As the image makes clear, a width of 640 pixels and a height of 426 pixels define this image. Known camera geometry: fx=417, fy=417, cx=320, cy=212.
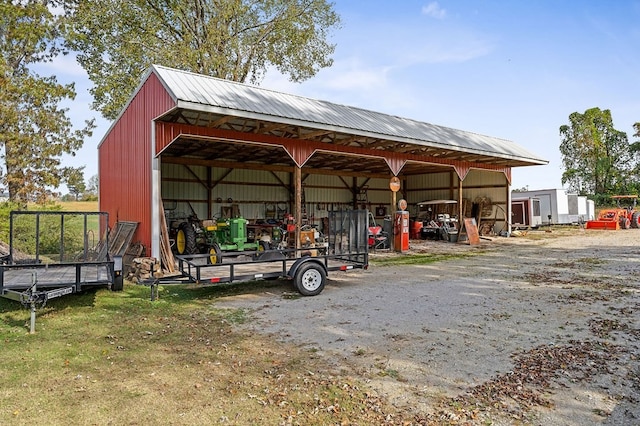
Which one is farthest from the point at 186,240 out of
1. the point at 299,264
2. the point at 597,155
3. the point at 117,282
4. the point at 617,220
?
the point at 597,155

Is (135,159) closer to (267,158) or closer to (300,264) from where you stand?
(300,264)

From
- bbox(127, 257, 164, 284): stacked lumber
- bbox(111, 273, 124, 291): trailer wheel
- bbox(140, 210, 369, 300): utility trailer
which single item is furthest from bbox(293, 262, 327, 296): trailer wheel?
bbox(127, 257, 164, 284): stacked lumber

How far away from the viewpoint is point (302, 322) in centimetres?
529

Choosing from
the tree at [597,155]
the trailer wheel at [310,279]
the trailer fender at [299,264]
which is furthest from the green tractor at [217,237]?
the tree at [597,155]

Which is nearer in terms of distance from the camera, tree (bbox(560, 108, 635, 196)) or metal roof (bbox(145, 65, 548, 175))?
metal roof (bbox(145, 65, 548, 175))

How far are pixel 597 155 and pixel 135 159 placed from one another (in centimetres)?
4288

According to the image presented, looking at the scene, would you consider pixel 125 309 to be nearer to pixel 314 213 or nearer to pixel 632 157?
pixel 314 213

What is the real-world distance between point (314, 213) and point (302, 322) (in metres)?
14.8

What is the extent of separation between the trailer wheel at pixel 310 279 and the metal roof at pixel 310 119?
3.96 m

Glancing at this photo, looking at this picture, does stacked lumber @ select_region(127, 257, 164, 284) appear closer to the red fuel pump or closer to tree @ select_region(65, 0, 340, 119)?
the red fuel pump

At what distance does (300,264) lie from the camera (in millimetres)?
6852

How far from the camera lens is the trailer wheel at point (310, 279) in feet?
22.3

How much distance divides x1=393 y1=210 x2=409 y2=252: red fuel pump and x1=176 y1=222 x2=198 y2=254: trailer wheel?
618cm

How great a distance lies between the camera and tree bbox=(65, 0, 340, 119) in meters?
19.9
